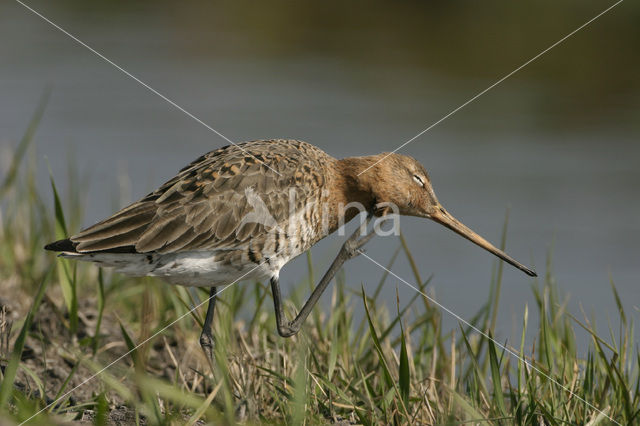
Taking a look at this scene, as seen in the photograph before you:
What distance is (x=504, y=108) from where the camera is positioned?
1380cm

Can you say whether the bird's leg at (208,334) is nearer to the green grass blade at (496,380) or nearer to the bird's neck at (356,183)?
the bird's neck at (356,183)

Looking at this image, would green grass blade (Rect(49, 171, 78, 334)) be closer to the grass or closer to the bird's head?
the grass

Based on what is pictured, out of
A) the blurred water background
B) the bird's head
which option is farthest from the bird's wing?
the blurred water background

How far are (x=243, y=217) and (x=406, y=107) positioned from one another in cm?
854

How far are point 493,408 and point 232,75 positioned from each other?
1196 centimetres

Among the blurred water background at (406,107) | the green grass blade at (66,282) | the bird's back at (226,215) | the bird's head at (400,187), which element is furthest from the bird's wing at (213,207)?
the blurred water background at (406,107)

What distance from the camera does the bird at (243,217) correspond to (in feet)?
14.8

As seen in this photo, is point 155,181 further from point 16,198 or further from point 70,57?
point 70,57

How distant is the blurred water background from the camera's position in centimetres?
919

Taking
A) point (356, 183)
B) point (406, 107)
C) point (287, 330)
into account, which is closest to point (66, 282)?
point (287, 330)

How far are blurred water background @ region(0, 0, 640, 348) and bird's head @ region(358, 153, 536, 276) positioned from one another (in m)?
0.97

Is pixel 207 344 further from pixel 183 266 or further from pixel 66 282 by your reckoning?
pixel 66 282

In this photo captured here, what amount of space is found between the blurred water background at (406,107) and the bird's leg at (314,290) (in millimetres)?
970

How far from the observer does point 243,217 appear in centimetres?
Answer: 469
